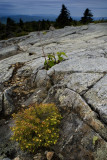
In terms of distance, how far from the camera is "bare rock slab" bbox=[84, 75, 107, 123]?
11.1 ft

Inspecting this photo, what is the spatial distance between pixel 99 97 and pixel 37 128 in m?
2.01

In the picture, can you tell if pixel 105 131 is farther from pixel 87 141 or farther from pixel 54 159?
pixel 54 159

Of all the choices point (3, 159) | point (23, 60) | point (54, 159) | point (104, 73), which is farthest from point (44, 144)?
point (23, 60)

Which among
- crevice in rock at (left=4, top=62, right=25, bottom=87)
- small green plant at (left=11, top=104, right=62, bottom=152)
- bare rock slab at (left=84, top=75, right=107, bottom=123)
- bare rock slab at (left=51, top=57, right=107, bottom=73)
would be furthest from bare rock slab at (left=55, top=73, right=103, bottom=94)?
crevice in rock at (left=4, top=62, right=25, bottom=87)

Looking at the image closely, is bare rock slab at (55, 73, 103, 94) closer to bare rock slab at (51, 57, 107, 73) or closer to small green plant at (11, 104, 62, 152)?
bare rock slab at (51, 57, 107, 73)

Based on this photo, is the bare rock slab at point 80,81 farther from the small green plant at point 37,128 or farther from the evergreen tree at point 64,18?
the evergreen tree at point 64,18

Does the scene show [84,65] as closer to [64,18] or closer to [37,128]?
[37,128]

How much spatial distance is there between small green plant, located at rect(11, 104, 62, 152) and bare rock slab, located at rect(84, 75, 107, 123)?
110 centimetres

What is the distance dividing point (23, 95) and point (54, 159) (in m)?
3.17

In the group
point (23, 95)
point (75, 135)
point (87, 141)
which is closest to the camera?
point (87, 141)

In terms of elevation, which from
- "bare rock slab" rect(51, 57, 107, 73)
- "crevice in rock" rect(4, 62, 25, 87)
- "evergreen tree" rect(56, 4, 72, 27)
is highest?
"evergreen tree" rect(56, 4, 72, 27)

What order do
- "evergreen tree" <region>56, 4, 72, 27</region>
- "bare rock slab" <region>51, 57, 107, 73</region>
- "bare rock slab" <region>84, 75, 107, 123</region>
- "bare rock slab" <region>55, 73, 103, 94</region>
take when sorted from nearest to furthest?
"bare rock slab" <region>84, 75, 107, 123</region>, "bare rock slab" <region>55, 73, 103, 94</region>, "bare rock slab" <region>51, 57, 107, 73</region>, "evergreen tree" <region>56, 4, 72, 27</region>

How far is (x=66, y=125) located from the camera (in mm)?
3727

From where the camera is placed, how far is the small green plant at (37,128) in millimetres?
3424
